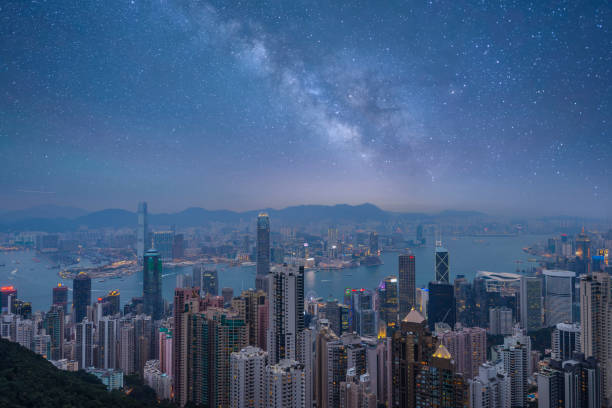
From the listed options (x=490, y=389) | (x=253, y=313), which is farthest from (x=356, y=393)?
(x=253, y=313)

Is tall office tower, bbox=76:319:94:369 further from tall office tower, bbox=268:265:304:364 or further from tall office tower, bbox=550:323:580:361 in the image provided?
tall office tower, bbox=550:323:580:361

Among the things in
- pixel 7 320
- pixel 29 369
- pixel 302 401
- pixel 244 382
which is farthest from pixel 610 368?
pixel 7 320

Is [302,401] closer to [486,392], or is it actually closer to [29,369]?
[486,392]

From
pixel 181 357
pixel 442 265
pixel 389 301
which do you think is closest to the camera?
pixel 181 357

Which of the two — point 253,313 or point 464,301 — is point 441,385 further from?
point 464,301

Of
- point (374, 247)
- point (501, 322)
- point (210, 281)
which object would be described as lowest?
point (501, 322)

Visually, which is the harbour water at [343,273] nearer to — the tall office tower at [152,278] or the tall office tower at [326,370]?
the tall office tower at [152,278]

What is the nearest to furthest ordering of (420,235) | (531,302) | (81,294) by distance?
(81,294)
(531,302)
(420,235)
